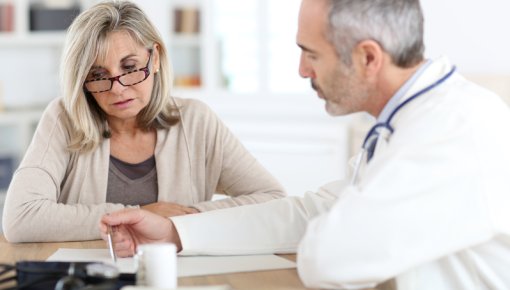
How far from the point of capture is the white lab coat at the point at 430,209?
1.53 metres

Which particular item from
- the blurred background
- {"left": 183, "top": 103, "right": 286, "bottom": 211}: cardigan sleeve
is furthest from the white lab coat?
the blurred background

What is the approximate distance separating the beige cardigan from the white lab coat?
865 mm

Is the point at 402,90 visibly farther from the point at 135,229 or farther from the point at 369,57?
the point at 135,229

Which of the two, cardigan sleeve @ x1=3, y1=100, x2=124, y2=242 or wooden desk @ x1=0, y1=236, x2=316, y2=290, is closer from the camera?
wooden desk @ x1=0, y1=236, x2=316, y2=290

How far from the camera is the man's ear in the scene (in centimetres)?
167

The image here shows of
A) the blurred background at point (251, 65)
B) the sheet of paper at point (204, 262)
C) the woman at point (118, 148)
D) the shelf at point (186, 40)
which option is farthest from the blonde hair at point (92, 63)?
the shelf at point (186, 40)

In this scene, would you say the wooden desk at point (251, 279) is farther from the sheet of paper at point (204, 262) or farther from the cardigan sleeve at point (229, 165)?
the cardigan sleeve at point (229, 165)

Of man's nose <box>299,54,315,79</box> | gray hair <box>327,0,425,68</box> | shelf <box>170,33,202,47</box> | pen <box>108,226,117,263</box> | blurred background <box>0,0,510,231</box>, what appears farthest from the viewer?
shelf <box>170,33,202,47</box>

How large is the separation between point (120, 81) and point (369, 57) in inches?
38.3

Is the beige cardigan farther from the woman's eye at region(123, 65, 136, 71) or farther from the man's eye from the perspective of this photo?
the man's eye

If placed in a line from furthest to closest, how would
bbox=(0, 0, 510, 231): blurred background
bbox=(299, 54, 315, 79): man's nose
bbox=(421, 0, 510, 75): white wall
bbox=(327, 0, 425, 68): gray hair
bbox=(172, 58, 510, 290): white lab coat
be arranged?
bbox=(0, 0, 510, 231): blurred background < bbox=(421, 0, 510, 75): white wall < bbox=(299, 54, 315, 79): man's nose < bbox=(327, 0, 425, 68): gray hair < bbox=(172, 58, 510, 290): white lab coat

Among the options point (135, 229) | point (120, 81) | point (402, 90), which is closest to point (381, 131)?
point (402, 90)

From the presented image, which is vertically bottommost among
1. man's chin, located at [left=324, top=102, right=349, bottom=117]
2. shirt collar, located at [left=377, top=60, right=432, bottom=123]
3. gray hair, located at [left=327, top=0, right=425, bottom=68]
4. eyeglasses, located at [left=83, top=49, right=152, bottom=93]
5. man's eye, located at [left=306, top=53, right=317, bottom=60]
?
eyeglasses, located at [left=83, top=49, right=152, bottom=93]

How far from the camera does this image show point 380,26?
167cm
